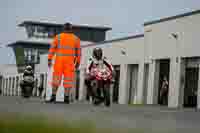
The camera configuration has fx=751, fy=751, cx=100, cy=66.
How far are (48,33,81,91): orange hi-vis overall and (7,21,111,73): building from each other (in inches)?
4584

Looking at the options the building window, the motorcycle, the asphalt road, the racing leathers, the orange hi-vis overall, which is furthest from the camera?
the building window

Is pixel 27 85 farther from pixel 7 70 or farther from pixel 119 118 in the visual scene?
pixel 7 70

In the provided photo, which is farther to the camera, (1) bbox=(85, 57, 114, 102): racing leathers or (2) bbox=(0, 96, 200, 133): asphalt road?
(1) bbox=(85, 57, 114, 102): racing leathers

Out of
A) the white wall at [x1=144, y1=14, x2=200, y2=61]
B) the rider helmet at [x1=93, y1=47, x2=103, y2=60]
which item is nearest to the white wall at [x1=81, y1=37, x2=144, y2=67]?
the white wall at [x1=144, y1=14, x2=200, y2=61]

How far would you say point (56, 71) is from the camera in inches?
616

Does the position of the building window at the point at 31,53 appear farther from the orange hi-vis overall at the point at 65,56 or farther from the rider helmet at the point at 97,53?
the orange hi-vis overall at the point at 65,56

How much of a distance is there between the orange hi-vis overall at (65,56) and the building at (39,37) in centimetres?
11644

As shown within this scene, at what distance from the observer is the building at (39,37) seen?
440ft

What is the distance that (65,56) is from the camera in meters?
15.6

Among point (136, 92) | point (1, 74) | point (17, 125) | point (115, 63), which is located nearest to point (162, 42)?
point (136, 92)

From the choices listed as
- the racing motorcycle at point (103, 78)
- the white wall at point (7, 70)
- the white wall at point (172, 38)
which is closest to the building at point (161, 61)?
the white wall at point (172, 38)

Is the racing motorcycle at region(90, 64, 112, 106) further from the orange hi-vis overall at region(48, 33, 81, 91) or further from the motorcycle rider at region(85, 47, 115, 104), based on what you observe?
the orange hi-vis overall at region(48, 33, 81, 91)

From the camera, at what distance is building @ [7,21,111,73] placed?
134000mm

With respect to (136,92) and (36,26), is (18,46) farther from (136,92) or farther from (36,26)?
(136,92)
